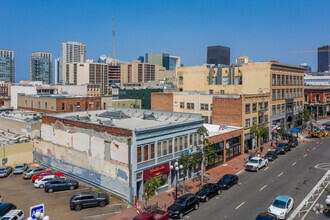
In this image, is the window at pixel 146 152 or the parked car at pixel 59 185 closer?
the window at pixel 146 152

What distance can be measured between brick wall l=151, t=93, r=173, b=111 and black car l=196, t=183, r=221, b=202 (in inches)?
1539

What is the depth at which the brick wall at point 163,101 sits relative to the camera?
7226 centimetres

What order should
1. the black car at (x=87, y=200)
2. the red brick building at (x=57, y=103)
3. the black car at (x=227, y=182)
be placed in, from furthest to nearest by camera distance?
1. the red brick building at (x=57, y=103)
2. the black car at (x=227, y=182)
3. the black car at (x=87, y=200)

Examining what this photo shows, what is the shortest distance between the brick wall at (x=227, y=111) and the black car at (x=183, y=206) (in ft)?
96.1

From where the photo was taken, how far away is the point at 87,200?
1219 inches

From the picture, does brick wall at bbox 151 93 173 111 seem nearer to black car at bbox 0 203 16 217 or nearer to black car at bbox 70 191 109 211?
black car at bbox 70 191 109 211

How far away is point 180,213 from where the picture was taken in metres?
28.2

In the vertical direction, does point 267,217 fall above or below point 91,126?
below

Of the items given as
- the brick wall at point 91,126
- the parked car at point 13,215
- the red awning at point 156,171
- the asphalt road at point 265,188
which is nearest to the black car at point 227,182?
the asphalt road at point 265,188

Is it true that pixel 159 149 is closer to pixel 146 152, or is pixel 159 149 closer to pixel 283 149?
pixel 146 152

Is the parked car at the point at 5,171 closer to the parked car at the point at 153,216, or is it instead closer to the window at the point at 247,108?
the parked car at the point at 153,216

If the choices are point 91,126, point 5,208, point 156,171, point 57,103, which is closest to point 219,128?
point 156,171

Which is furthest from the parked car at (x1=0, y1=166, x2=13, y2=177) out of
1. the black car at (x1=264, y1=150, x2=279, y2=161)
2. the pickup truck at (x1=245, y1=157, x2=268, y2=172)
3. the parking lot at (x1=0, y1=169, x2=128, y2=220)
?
the black car at (x1=264, y1=150, x2=279, y2=161)

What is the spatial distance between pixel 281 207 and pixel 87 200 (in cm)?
2047
